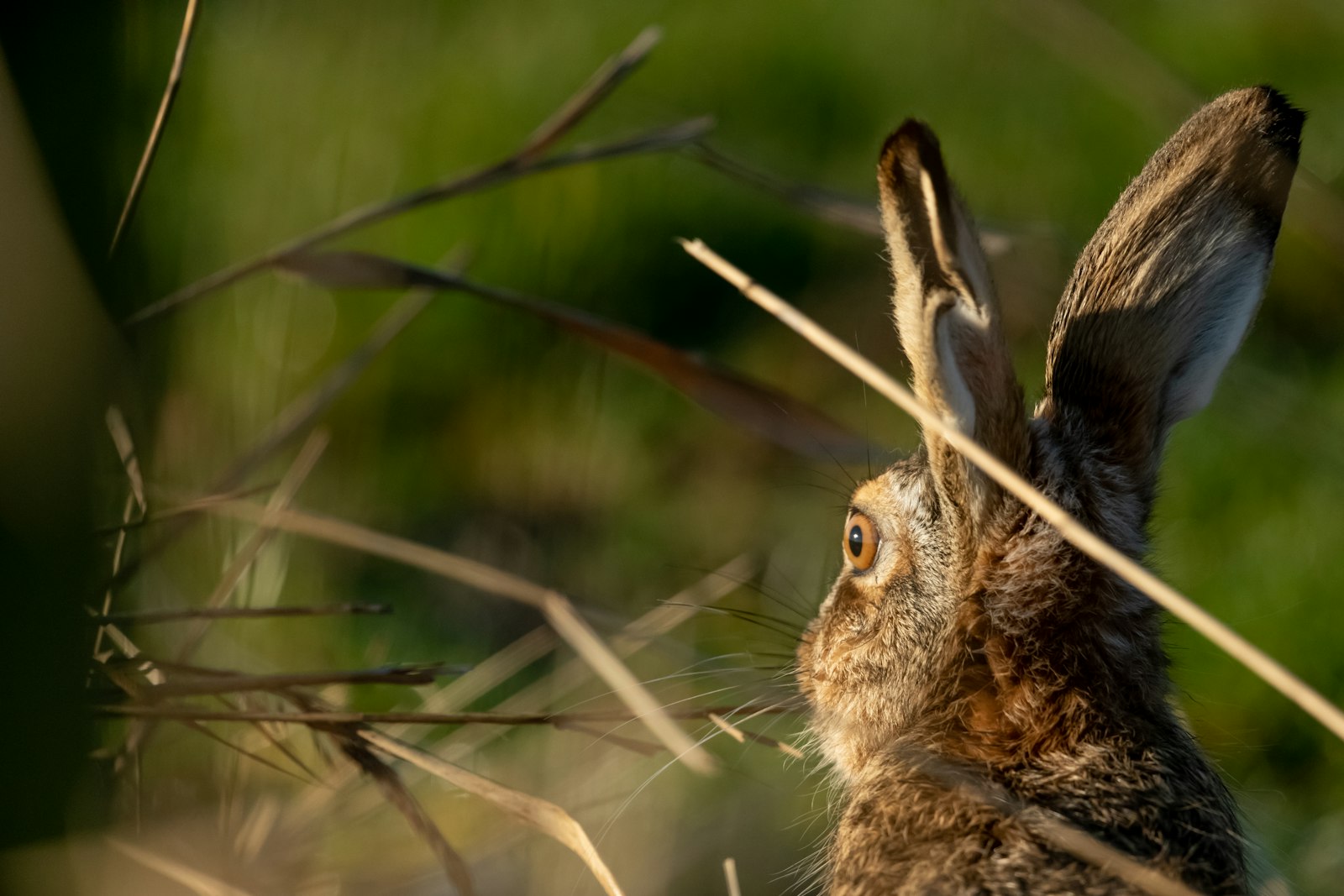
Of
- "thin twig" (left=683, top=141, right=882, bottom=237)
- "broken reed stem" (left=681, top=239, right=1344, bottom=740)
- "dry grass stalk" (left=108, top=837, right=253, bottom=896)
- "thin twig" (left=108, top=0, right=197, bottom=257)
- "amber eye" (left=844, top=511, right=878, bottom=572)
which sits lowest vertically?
"dry grass stalk" (left=108, top=837, right=253, bottom=896)

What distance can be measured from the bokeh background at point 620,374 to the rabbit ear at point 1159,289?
0.15 m

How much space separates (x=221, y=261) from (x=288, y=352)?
1.01 feet

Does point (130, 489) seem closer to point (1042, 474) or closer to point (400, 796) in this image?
point (400, 796)

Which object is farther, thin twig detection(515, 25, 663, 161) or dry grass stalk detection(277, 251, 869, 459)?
thin twig detection(515, 25, 663, 161)

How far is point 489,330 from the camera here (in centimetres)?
462

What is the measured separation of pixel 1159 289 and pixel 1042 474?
0.49m

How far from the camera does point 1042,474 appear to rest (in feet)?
7.86

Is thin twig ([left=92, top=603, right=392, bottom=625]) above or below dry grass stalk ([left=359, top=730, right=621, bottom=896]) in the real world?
above

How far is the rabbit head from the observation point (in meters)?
2.22

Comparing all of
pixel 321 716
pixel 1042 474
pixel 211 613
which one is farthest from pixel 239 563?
pixel 1042 474

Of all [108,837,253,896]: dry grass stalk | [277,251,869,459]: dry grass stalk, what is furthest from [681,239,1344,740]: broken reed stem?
[108,837,253,896]: dry grass stalk

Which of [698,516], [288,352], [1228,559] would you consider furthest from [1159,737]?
[288,352]

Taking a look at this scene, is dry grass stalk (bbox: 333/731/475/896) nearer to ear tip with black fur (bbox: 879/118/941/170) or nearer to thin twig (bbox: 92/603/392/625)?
thin twig (bbox: 92/603/392/625)

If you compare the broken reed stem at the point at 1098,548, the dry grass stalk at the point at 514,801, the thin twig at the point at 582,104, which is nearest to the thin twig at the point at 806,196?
the thin twig at the point at 582,104
